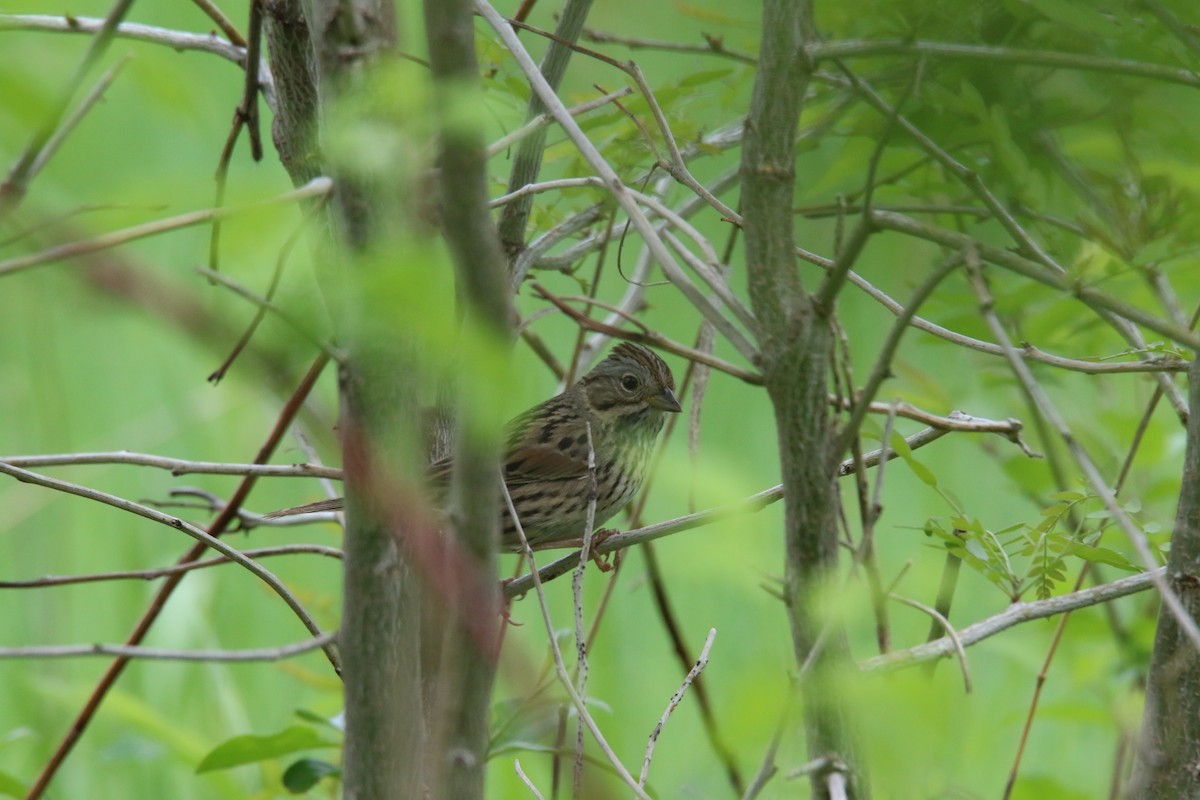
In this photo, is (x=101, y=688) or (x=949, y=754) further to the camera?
(x=101, y=688)

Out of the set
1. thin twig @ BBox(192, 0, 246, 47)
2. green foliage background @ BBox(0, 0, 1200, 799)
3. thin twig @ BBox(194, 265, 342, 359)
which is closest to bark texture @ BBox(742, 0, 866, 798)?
green foliage background @ BBox(0, 0, 1200, 799)

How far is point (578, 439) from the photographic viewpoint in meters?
3.74

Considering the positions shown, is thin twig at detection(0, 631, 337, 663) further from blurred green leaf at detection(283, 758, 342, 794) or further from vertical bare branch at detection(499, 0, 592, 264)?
vertical bare branch at detection(499, 0, 592, 264)

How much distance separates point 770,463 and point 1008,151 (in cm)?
356

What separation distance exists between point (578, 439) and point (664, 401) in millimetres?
305

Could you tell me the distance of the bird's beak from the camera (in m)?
3.57

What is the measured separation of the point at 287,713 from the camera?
12.3 ft

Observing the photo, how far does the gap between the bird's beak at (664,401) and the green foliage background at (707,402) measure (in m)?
0.30

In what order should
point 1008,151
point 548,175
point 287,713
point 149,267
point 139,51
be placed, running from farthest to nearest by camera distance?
point 548,175 → point 287,713 → point 1008,151 → point 139,51 → point 149,267

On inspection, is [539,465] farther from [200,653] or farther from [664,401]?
[200,653]

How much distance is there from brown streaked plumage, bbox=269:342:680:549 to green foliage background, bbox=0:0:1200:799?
27cm

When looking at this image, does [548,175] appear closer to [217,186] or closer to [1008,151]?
[1008,151]

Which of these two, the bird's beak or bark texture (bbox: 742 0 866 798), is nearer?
bark texture (bbox: 742 0 866 798)

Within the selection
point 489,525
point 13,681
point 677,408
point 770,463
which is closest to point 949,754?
point 489,525
